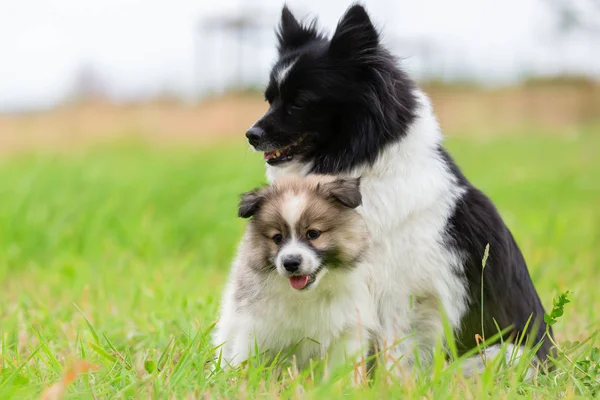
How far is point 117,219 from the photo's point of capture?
6.91 meters

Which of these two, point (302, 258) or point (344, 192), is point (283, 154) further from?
point (302, 258)

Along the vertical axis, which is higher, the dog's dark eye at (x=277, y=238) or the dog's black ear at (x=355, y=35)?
the dog's black ear at (x=355, y=35)

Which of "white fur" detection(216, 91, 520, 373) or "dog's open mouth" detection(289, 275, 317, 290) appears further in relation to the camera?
"white fur" detection(216, 91, 520, 373)

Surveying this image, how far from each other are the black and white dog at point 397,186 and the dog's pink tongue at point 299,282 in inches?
14.3

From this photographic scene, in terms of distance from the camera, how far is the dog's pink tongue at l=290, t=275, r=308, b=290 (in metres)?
3.22

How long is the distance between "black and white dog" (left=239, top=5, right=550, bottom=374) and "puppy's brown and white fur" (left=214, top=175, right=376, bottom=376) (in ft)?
0.53

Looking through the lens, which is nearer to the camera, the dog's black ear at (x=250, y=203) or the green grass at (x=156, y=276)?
the green grass at (x=156, y=276)

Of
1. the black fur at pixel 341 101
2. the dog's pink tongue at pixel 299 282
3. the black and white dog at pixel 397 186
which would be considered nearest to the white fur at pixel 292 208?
the dog's pink tongue at pixel 299 282

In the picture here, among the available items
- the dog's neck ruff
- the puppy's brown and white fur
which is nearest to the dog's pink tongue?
the puppy's brown and white fur

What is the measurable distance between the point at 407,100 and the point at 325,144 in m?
0.49

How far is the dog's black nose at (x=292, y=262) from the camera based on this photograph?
3.16 meters

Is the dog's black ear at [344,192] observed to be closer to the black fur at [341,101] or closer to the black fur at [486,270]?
the black fur at [341,101]

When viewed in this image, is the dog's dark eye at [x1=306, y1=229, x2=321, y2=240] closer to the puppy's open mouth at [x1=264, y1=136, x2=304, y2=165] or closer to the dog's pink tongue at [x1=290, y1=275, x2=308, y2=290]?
the dog's pink tongue at [x1=290, y1=275, x2=308, y2=290]

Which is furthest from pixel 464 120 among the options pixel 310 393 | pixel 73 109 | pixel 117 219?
pixel 310 393
